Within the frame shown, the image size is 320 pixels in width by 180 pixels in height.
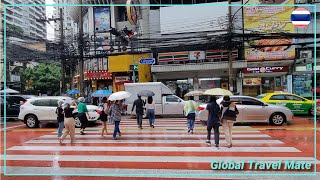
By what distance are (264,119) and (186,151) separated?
6907 millimetres

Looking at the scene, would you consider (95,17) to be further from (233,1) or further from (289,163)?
(289,163)

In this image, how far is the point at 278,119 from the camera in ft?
47.5

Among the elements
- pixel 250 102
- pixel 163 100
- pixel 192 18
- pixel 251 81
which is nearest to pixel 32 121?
pixel 163 100

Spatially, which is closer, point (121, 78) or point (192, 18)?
point (121, 78)

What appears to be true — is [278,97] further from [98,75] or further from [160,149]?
[98,75]

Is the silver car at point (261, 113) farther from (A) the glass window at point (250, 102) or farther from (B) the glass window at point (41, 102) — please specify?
(B) the glass window at point (41, 102)

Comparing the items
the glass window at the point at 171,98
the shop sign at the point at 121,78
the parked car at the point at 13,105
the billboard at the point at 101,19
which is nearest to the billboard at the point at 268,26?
the shop sign at the point at 121,78

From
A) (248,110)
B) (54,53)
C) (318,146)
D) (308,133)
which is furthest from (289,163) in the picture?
(54,53)

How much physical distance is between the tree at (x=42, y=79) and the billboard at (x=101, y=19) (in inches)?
493

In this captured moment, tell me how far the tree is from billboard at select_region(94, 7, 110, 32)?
12.5 metres

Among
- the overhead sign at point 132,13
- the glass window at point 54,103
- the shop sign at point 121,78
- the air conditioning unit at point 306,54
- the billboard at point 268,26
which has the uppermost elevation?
the overhead sign at point 132,13

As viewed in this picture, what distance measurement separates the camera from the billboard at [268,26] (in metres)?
27.4

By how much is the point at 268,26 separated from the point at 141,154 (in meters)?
23.0

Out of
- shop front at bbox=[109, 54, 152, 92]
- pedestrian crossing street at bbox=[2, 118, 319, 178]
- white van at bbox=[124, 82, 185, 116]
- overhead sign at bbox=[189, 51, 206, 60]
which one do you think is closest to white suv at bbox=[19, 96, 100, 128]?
pedestrian crossing street at bbox=[2, 118, 319, 178]
